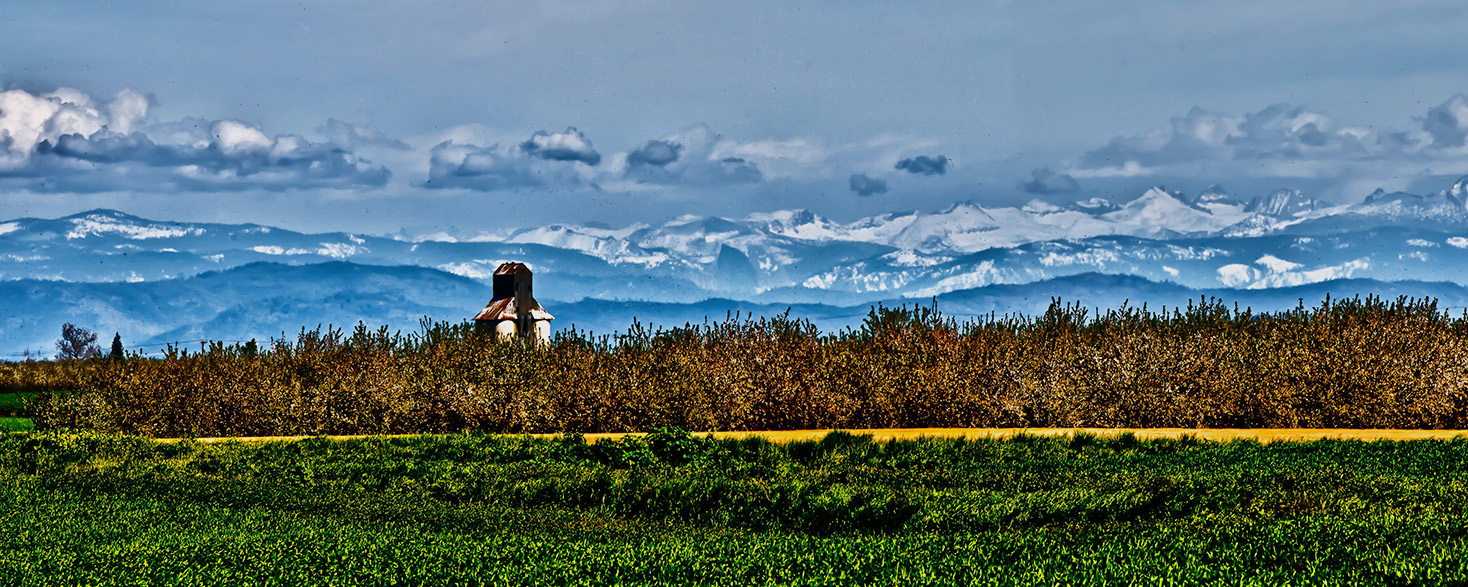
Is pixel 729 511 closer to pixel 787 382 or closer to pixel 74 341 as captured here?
pixel 787 382

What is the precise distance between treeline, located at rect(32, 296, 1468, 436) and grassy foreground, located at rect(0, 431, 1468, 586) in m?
1.98

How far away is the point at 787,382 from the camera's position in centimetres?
1541

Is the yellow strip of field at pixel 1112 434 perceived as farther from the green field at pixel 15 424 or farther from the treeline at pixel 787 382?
the green field at pixel 15 424

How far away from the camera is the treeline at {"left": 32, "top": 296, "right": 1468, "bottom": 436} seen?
49.3 feet

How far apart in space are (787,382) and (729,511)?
6.51 metres

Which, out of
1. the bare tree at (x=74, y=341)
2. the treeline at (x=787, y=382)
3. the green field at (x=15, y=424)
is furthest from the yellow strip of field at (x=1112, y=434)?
the bare tree at (x=74, y=341)

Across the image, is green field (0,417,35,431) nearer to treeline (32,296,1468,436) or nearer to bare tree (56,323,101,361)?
treeline (32,296,1468,436)

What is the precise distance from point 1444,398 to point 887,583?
1331 cm

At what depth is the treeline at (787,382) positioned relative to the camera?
15.0 m

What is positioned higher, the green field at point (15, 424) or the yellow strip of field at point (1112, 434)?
the yellow strip of field at point (1112, 434)

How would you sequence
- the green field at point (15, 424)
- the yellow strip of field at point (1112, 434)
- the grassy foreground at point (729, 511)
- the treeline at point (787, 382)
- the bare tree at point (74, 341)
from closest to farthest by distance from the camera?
1. the grassy foreground at point (729, 511)
2. the yellow strip of field at point (1112, 434)
3. the treeline at point (787, 382)
4. the green field at point (15, 424)
5. the bare tree at point (74, 341)

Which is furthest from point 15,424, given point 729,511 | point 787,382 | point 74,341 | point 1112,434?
point 74,341

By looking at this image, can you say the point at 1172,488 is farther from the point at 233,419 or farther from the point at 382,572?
the point at 233,419

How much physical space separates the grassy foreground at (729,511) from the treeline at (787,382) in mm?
1982
